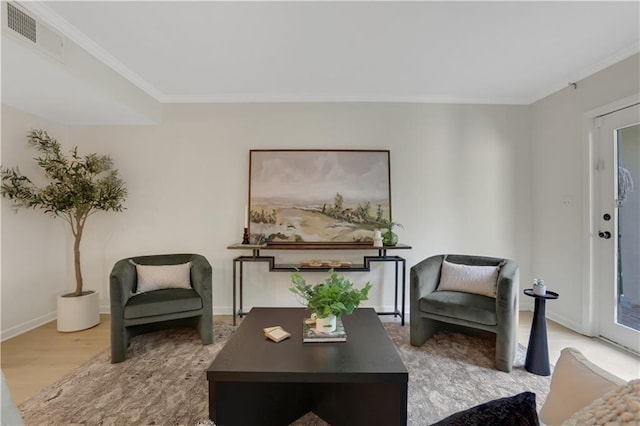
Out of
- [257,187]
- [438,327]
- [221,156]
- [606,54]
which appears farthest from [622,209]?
[221,156]

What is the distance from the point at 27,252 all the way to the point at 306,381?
3601 mm

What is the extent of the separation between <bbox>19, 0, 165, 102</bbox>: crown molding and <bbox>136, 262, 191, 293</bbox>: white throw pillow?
1937 mm

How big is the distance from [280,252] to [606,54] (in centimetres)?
376

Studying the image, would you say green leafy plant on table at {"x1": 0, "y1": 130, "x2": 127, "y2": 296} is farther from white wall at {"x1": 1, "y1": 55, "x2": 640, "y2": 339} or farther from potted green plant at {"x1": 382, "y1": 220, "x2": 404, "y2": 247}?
potted green plant at {"x1": 382, "y1": 220, "x2": 404, "y2": 247}

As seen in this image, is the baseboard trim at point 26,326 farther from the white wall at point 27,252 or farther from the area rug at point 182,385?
the area rug at point 182,385

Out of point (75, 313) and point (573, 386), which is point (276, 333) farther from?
point (75, 313)

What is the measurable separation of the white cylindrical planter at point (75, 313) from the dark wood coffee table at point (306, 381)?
2.34m

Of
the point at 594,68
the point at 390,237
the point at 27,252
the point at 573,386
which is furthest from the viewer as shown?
the point at 390,237

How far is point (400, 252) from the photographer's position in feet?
12.2

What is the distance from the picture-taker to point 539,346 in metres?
2.33

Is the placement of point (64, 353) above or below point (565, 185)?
below

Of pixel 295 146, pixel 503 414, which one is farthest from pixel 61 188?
pixel 503 414

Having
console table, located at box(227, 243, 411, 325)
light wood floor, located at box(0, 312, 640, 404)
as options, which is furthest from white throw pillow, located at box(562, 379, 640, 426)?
console table, located at box(227, 243, 411, 325)

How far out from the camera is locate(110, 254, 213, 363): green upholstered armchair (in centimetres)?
251
